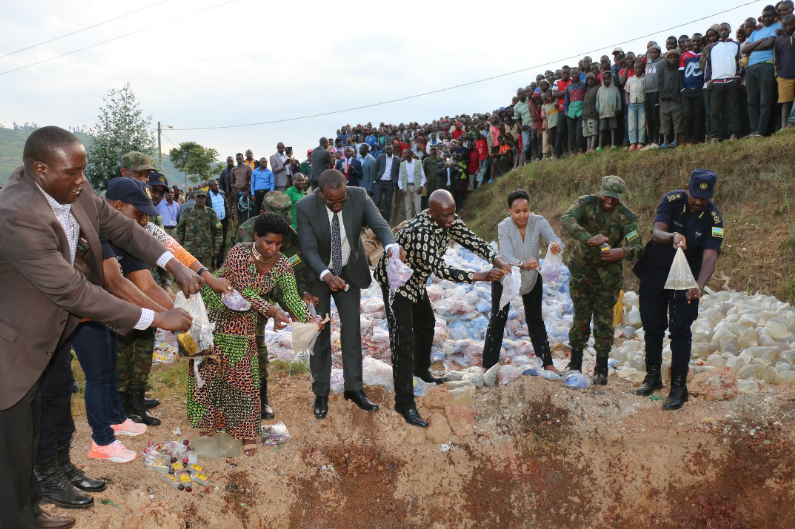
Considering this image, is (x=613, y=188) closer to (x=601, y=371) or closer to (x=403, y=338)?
(x=601, y=371)

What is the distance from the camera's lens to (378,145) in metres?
15.2

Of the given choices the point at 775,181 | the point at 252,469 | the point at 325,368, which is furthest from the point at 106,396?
the point at 775,181

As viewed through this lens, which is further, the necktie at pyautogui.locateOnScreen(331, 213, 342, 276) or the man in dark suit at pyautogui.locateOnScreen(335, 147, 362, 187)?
the man in dark suit at pyautogui.locateOnScreen(335, 147, 362, 187)

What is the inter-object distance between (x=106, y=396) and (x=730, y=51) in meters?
9.08

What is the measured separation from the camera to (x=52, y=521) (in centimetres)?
311

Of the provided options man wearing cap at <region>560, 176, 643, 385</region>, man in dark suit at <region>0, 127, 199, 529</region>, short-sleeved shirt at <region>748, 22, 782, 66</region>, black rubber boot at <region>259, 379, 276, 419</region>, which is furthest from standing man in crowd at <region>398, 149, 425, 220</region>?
man in dark suit at <region>0, 127, 199, 529</region>

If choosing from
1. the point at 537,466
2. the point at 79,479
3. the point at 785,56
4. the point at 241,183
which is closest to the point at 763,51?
the point at 785,56

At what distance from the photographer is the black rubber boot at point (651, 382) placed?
520cm

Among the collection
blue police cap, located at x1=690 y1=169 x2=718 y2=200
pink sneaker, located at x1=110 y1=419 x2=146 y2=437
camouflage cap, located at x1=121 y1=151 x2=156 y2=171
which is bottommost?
pink sneaker, located at x1=110 y1=419 x2=146 y2=437

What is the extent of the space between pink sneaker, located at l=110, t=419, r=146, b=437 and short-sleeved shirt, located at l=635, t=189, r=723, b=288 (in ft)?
14.4

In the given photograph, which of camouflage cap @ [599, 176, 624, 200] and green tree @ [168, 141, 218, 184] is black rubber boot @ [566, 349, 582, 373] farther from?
green tree @ [168, 141, 218, 184]

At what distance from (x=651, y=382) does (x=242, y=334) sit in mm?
3650

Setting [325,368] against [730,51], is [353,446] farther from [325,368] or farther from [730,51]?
[730,51]

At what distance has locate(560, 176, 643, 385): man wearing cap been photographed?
4973 mm
